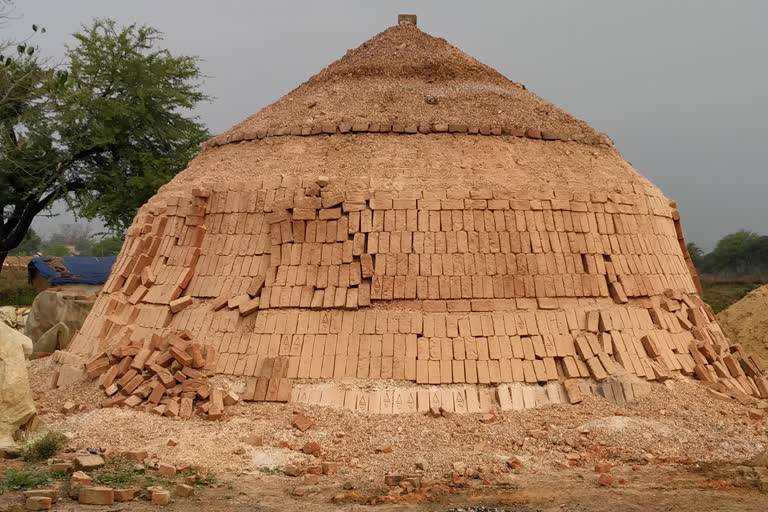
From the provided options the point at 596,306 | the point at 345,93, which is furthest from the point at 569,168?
the point at 345,93

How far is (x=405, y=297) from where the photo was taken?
31.9ft

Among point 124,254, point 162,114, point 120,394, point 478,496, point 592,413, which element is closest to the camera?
point 478,496

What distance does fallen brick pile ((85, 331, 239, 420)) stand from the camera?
9.26 metres

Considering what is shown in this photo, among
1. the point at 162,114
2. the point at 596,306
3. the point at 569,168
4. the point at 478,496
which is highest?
the point at 162,114

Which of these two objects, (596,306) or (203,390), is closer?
(203,390)

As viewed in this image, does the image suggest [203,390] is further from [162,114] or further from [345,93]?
[162,114]

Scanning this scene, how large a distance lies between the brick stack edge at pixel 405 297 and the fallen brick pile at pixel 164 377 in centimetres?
3

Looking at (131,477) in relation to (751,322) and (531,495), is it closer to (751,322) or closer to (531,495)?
(531,495)

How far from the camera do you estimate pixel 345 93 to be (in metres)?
12.5

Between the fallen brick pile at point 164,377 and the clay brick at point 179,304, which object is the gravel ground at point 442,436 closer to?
the fallen brick pile at point 164,377

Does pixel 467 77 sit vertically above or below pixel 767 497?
above

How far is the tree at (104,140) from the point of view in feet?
76.4

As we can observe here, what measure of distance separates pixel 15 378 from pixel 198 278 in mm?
3127

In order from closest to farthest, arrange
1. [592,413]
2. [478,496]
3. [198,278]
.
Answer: [478,496]
[592,413]
[198,278]
